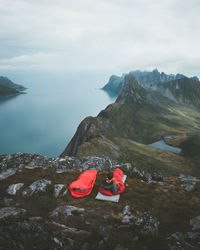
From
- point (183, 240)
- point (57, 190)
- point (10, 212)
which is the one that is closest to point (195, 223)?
point (183, 240)

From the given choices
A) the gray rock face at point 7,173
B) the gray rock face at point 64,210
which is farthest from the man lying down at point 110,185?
the gray rock face at point 7,173

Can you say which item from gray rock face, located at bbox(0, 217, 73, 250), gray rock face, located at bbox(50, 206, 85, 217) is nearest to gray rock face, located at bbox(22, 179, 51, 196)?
gray rock face, located at bbox(50, 206, 85, 217)

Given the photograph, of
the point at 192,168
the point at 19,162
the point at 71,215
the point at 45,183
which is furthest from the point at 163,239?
the point at 192,168

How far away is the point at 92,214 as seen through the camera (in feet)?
46.0

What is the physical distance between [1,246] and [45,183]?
38.5 ft

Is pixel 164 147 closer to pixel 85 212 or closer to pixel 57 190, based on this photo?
pixel 57 190

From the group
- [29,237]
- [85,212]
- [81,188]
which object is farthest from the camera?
[81,188]

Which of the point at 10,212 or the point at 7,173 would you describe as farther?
the point at 7,173

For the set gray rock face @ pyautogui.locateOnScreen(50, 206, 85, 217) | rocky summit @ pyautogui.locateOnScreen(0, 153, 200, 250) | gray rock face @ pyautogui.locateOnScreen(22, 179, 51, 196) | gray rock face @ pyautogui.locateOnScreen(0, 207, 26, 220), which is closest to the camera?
rocky summit @ pyautogui.locateOnScreen(0, 153, 200, 250)

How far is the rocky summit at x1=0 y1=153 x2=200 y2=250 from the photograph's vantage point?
394 inches

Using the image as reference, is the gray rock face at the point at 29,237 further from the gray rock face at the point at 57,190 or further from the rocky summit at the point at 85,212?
the gray rock face at the point at 57,190

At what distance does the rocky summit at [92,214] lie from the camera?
10008 millimetres

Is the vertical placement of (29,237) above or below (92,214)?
above

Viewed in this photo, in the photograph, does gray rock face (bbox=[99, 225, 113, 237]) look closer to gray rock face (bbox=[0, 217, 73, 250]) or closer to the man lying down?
gray rock face (bbox=[0, 217, 73, 250])
